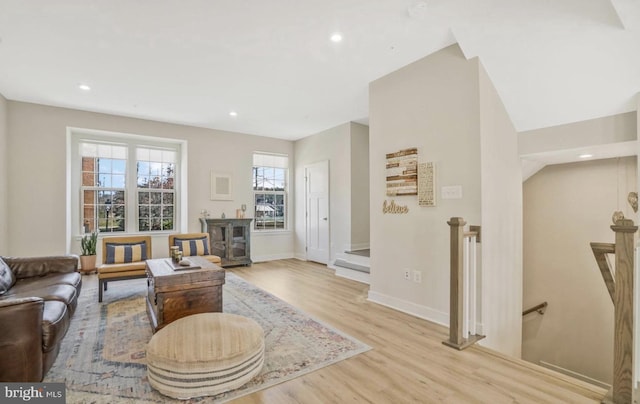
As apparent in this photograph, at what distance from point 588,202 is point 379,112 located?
9.72 feet

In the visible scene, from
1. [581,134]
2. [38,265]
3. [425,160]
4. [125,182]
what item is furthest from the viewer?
[125,182]

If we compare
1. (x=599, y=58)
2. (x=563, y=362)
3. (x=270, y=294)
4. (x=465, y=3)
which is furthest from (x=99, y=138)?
(x=563, y=362)

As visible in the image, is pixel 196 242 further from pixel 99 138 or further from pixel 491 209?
pixel 491 209

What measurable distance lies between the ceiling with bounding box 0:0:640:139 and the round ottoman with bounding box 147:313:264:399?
253 centimetres

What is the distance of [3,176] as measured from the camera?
14.9 feet

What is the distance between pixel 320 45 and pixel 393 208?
6.42 feet

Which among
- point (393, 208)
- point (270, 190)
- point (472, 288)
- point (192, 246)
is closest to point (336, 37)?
point (393, 208)

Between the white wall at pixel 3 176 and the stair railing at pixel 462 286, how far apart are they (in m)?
5.93

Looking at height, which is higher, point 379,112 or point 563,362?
point 379,112

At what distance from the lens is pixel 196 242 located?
4.97 meters

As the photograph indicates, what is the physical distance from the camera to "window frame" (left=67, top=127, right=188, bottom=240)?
17.6ft

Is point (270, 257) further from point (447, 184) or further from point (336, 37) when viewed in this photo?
point (336, 37)

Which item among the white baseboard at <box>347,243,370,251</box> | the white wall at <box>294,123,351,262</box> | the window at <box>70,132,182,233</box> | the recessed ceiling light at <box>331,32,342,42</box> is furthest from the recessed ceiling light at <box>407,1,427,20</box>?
the window at <box>70,132,182,233</box>

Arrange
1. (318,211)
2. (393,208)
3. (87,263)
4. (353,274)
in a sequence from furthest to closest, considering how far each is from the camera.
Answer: (318,211) → (87,263) → (353,274) → (393,208)
